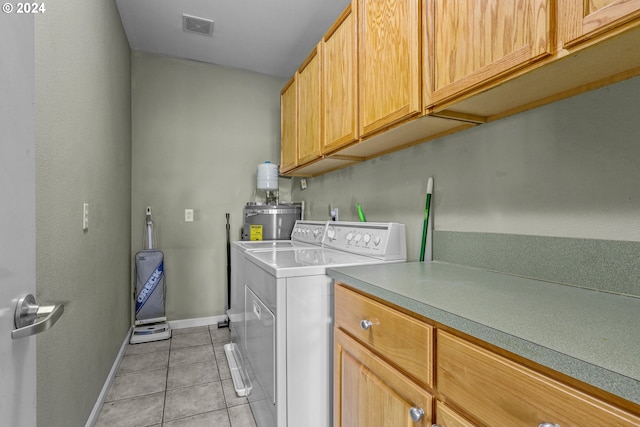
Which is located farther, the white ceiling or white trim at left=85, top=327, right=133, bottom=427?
the white ceiling

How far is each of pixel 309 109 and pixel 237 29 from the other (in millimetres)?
1015

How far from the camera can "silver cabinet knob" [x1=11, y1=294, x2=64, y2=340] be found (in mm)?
507

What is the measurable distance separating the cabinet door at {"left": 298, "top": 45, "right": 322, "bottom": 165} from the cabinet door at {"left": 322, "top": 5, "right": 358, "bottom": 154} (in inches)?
3.8

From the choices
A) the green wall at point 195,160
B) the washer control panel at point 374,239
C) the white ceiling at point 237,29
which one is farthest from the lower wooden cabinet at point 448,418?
the green wall at point 195,160

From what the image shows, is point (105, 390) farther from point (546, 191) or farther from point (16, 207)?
point (546, 191)

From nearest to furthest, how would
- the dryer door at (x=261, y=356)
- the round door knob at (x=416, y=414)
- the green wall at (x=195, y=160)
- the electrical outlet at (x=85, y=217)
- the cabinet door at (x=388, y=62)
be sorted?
the round door knob at (x=416, y=414), the cabinet door at (x=388, y=62), the dryer door at (x=261, y=356), the electrical outlet at (x=85, y=217), the green wall at (x=195, y=160)

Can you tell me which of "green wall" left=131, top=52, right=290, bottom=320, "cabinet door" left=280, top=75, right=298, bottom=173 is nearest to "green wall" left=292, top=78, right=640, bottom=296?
"cabinet door" left=280, top=75, right=298, bottom=173

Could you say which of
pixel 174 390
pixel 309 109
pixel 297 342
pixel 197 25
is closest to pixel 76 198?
pixel 297 342

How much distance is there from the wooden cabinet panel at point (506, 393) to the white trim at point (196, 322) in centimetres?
275

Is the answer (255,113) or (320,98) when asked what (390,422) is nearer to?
(320,98)

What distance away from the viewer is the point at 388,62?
1290 mm

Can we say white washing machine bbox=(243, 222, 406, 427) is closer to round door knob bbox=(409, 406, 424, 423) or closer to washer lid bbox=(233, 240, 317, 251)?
round door knob bbox=(409, 406, 424, 423)

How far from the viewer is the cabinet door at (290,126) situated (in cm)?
234

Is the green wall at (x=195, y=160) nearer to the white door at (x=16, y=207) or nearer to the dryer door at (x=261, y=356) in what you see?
the dryer door at (x=261, y=356)
